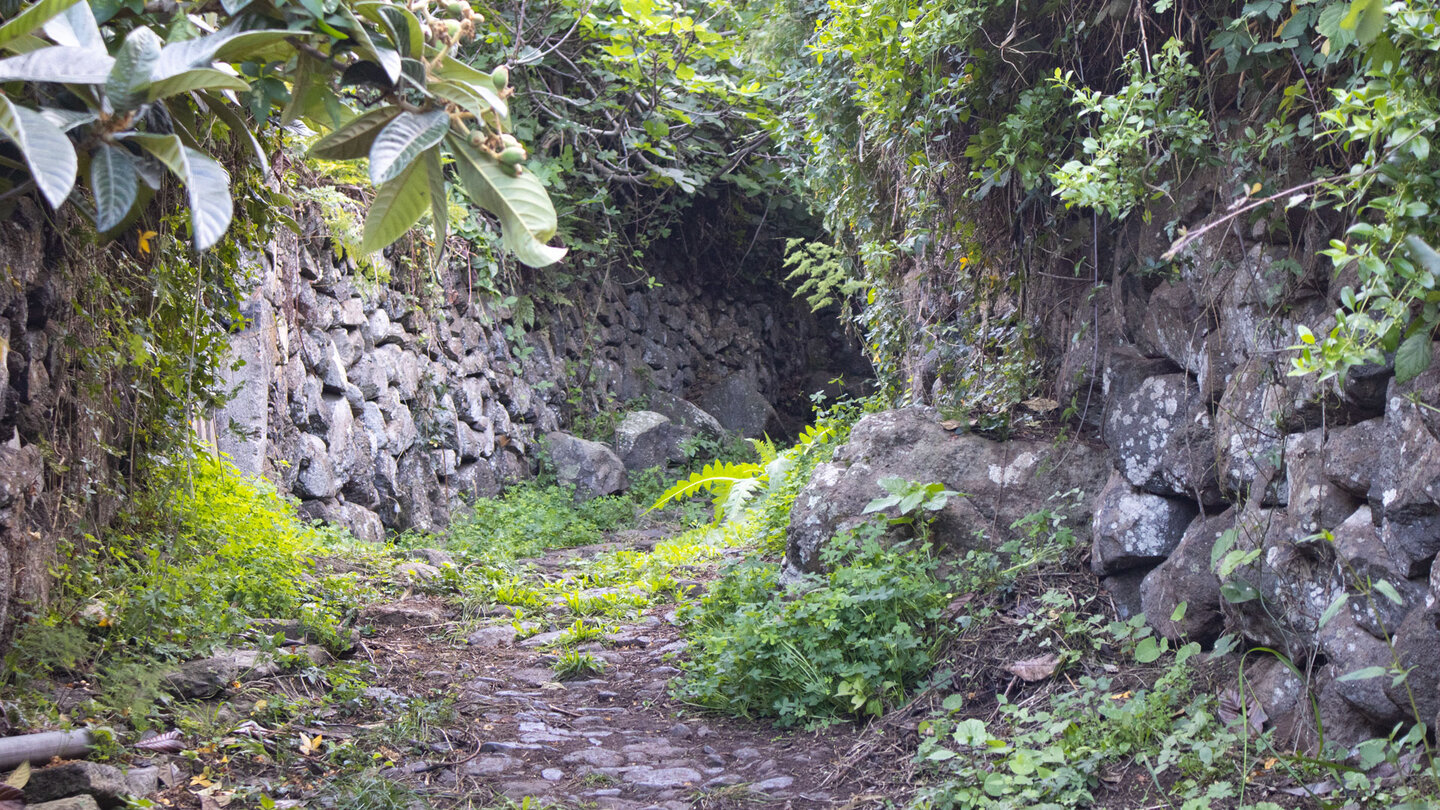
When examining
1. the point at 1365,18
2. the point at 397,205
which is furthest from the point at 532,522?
the point at 1365,18

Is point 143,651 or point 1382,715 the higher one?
point 143,651

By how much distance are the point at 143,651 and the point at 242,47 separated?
6.17ft

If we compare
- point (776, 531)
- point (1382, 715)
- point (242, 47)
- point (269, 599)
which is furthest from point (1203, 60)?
point (269, 599)

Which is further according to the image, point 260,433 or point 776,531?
point 260,433

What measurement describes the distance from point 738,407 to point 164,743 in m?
9.32

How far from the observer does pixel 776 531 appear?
4.74 m

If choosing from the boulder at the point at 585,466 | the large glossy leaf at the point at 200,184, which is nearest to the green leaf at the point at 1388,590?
the large glossy leaf at the point at 200,184

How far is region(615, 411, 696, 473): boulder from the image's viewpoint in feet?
32.3

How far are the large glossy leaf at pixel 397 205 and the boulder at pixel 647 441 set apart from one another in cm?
793

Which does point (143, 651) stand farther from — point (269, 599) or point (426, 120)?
point (426, 120)

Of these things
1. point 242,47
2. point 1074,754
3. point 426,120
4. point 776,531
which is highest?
point 242,47

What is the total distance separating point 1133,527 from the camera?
3.02 metres

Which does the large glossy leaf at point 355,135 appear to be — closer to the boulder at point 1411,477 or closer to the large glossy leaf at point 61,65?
the large glossy leaf at point 61,65

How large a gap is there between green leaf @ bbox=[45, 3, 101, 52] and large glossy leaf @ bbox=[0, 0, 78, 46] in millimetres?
14
